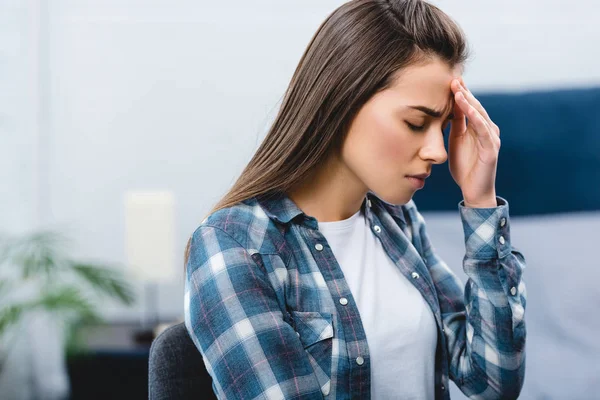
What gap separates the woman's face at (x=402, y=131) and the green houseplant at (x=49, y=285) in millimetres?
1571

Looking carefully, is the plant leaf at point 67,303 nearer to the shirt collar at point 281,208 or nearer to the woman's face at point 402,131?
the shirt collar at point 281,208

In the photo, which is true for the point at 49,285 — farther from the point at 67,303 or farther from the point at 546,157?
the point at 546,157

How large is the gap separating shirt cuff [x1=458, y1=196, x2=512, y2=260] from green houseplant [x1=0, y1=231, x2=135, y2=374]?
5.12ft

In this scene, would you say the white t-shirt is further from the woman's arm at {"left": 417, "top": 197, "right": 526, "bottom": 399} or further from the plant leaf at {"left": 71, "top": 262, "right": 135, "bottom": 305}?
the plant leaf at {"left": 71, "top": 262, "right": 135, "bottom": 305}

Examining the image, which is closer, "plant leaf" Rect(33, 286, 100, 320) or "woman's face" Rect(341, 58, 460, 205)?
"woman's face" Rect(341, 58, 460, 205)

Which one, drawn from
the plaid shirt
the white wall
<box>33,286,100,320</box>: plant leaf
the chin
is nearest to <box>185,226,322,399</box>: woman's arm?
the plaid shirt

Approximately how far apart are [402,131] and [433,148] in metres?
0.05

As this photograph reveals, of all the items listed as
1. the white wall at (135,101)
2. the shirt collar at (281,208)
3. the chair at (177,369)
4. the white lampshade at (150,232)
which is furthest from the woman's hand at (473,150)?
the white wall at (135,101)

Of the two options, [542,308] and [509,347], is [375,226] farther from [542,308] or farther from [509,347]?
[542,308]

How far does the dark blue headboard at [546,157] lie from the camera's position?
2.49 metres

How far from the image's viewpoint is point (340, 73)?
1.02 metres

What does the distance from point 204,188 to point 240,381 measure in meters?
1.89

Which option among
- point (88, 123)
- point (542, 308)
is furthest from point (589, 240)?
point (88, 123)

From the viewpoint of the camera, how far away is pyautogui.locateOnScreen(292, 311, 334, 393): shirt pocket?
3.29 feet
